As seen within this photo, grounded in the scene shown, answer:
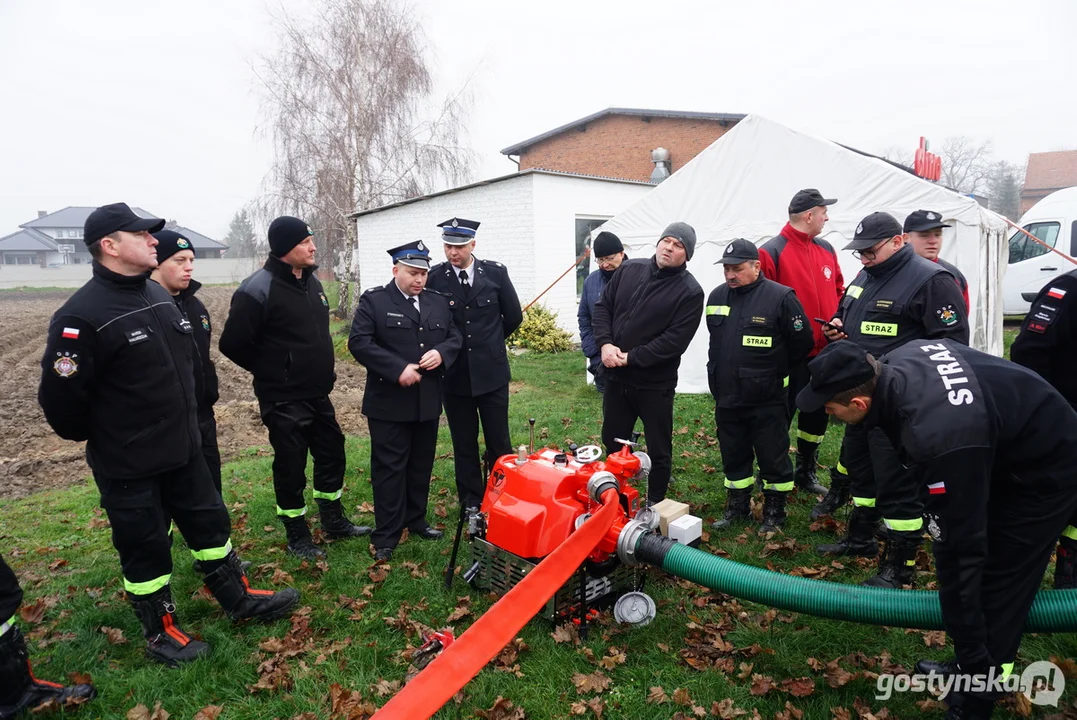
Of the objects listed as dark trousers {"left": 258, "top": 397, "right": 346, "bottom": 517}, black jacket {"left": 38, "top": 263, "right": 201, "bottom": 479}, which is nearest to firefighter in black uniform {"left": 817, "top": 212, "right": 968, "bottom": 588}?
dark trousers {"left": 258, "top": 397, "right": 346, "bottom": 517}

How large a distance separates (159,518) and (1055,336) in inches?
195

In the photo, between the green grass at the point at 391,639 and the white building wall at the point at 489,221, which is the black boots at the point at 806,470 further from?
the white building wall at the point at 489,221

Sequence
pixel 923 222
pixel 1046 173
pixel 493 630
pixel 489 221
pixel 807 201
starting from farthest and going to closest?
pixel 1046 173 → pixel 489 221 → pixel 807 201 → pixel 923 222 → pixel 493 630

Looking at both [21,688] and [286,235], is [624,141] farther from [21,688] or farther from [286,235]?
[21,688]

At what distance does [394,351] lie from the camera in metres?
4.62

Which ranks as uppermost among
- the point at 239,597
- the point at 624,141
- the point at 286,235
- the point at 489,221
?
the point at 624,141

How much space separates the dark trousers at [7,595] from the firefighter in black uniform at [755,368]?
427 centimetres

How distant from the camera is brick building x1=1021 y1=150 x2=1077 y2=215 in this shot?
5681 cm

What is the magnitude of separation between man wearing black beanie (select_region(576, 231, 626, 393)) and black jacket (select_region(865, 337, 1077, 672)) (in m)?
3.21

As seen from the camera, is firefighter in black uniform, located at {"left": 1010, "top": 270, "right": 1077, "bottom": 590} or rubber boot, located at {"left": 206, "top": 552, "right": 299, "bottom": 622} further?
rubber boot, located at {"left": 206, "top": 552, "right": 299, "bottom": 622}

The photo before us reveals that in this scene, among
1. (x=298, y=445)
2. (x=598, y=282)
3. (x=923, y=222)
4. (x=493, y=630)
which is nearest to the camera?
(x=493, y=630)

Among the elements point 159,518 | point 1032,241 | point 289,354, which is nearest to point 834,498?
point 289,354

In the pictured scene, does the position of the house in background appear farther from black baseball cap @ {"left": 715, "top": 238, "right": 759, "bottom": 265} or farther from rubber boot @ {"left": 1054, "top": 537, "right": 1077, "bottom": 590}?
rubber boot @ {"left": 1054, "top": 537, "right": 1077, "bottom": 590}

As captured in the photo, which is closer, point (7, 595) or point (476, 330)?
point (7, 595)
